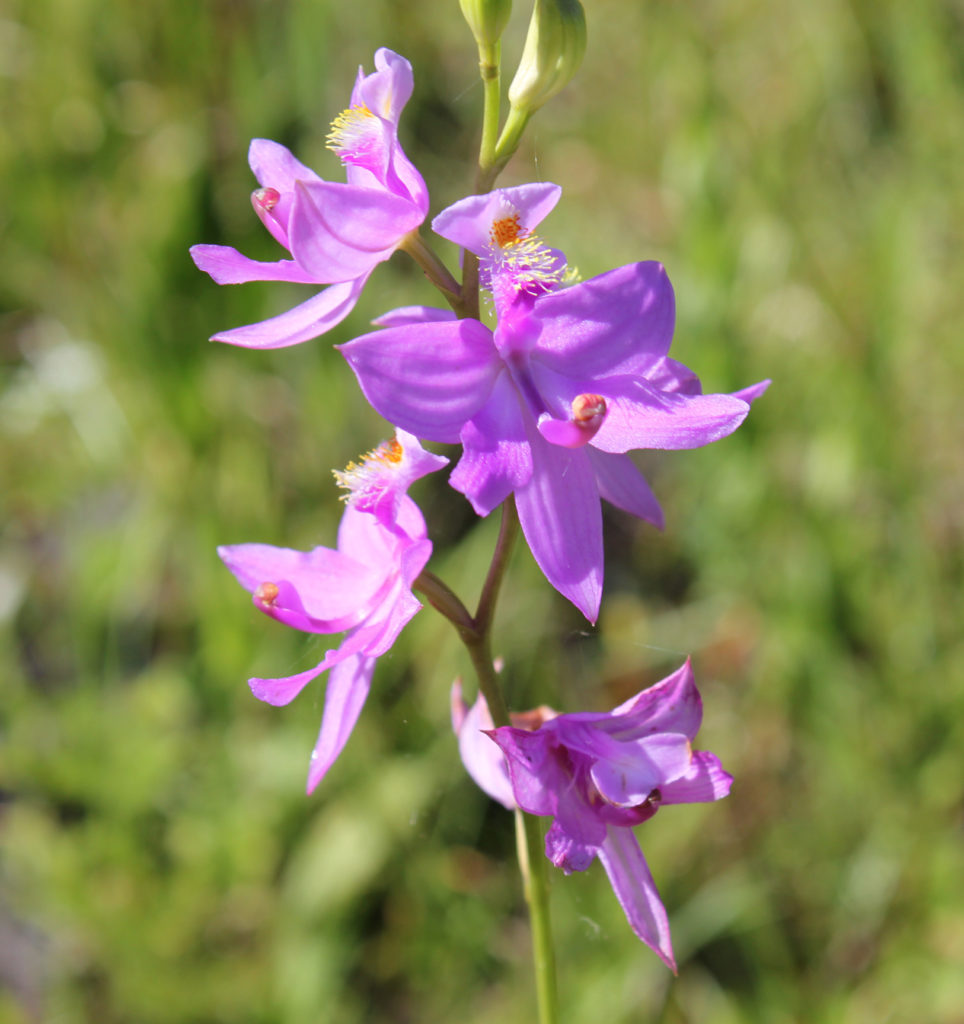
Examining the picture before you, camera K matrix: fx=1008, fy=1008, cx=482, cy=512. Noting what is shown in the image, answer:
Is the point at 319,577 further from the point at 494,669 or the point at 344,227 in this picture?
the point at 344,227

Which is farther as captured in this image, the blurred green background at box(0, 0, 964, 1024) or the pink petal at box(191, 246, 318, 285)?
the blurred green background at box(0, 0, 964, 1024)

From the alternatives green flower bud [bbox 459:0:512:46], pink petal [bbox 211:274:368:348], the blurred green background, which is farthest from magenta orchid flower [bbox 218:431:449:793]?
the blurred green background

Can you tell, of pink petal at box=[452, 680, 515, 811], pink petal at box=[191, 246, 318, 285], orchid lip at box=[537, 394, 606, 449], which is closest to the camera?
orchid lip at box=[537, 394, 606, 449]

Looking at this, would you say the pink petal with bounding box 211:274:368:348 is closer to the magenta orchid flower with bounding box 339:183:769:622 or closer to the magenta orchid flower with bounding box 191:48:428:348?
the magenta orchid flower with bounding box 191:48:428:348

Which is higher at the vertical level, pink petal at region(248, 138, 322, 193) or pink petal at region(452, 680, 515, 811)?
pink petal at region(248, 138, 322, 193)

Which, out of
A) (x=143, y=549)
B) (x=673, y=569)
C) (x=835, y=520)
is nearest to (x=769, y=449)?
(x=835, y=520)

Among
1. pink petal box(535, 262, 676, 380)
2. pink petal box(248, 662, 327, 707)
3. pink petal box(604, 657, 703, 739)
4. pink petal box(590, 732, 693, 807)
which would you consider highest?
pink petal box(535, 262, 676, 380)
